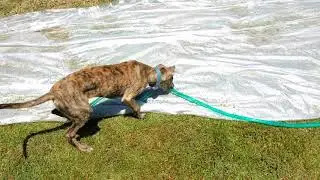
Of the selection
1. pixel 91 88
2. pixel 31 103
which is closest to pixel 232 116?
pixel 91 88

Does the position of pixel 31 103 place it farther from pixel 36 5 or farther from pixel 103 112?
pixel 36 5

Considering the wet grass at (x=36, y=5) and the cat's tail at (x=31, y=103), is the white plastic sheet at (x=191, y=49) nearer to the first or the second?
the wet grass at (x=36, y=5)

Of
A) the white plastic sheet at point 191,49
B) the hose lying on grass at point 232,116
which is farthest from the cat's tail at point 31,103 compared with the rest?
the hose lying on grass at point 232,116

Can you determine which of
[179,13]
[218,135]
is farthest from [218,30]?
[218,135]

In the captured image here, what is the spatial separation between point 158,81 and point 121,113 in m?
1.13

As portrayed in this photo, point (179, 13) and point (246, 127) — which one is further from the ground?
point (179, 13)

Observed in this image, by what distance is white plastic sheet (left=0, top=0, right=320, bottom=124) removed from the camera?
12.3 metres

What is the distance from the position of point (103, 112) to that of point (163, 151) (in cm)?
198

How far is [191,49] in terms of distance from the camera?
47.8 ft

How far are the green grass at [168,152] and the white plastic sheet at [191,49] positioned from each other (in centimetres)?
59

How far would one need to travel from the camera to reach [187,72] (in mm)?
13562

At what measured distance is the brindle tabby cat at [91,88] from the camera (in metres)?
10.1

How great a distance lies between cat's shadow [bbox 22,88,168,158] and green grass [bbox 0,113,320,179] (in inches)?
4.5

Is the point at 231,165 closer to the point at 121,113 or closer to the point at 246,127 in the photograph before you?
the point at 246,127
